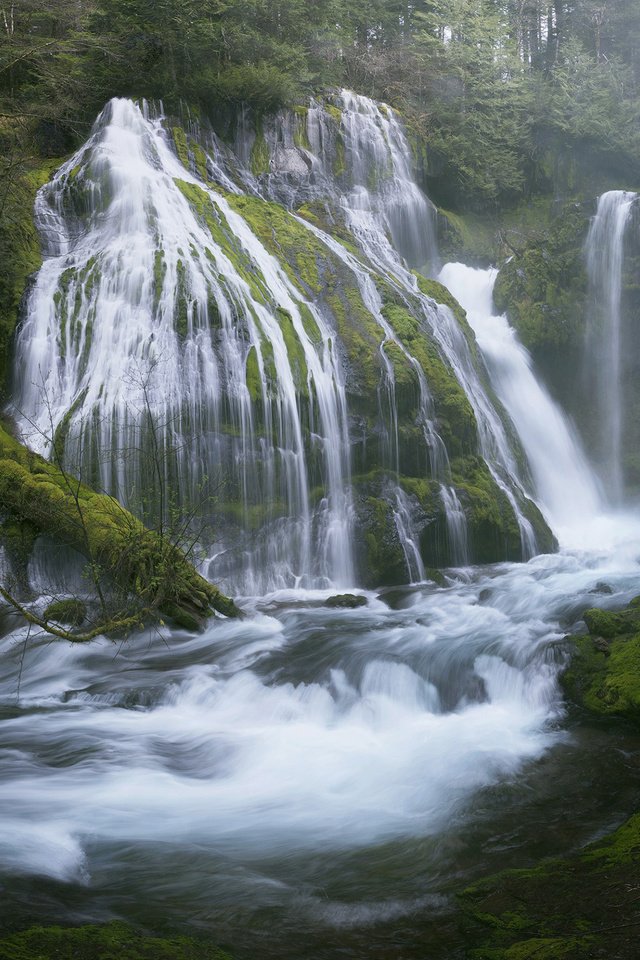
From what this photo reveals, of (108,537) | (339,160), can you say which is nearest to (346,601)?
(108,537)

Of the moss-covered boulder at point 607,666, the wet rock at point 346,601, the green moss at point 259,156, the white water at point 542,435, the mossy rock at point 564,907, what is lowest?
the mossy rock at point 564,907

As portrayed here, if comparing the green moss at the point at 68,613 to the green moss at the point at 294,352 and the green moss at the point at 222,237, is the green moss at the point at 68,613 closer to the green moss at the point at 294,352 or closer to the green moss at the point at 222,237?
the green moss at the point at 294,352

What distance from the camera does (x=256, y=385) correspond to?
36.4 ft

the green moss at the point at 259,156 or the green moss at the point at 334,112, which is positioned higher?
the green moss at the point at 334,112

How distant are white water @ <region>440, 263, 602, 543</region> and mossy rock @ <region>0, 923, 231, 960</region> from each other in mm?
11372

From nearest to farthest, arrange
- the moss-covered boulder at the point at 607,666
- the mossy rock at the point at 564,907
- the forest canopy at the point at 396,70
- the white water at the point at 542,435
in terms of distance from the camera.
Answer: the mossy rock at the point at 564,907
the moss-covered boulder at the point at 607,666
the white water at the point at 542,435
the forest canopy at the point at 396,70

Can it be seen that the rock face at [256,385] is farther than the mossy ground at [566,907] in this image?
Yes

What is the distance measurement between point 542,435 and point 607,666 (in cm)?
937

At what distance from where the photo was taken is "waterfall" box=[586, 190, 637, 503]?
17.3 meters

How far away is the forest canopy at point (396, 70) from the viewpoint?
15727 millimetres

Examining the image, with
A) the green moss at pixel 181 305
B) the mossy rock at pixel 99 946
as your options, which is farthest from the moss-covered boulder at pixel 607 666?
the green moss at pixel 181 305

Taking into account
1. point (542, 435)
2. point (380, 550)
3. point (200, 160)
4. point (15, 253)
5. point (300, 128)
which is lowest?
point (380, 550)

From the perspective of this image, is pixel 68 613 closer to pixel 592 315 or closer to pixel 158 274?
pixel 158 274

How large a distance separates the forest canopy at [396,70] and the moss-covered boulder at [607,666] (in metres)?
10.2
